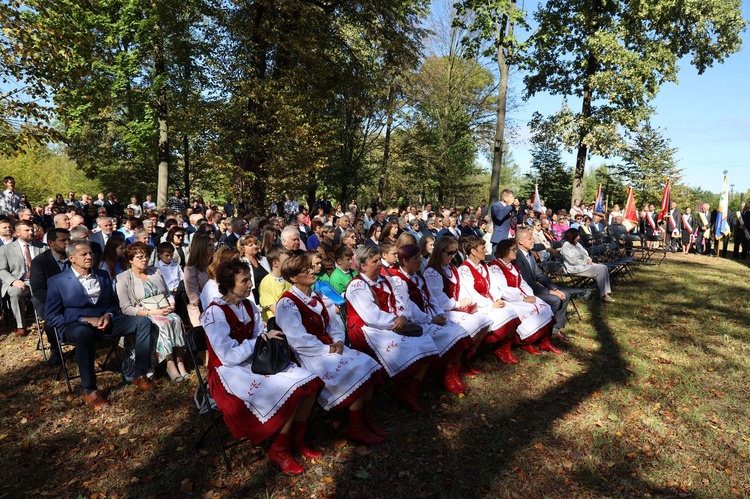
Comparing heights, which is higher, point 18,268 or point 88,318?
point 18,268

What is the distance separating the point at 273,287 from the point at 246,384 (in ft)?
5.59

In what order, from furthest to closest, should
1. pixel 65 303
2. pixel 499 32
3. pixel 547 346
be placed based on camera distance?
pixel 499 32 → pixel 547 346 → pixel 65 303

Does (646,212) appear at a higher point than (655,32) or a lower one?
lower

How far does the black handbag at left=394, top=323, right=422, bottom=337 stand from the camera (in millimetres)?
4465

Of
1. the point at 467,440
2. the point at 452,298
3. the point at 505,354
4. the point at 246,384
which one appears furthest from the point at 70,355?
the point at 505,354

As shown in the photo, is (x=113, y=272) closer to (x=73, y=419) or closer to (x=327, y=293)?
(x=73, y=419)

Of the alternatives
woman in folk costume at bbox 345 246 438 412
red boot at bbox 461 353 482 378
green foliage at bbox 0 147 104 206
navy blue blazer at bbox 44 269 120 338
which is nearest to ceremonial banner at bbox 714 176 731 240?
red boot at bbox 461 353 482 378

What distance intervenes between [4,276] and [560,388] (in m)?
7.22

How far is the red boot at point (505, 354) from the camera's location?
573cm

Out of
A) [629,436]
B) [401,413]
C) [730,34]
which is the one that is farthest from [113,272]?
[730,34]

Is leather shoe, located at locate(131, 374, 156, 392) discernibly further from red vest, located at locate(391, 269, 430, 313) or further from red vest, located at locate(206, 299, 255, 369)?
red vest, located at locate(391, 269, 430, 313)

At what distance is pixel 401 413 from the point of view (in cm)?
445

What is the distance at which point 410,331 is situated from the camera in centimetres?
446

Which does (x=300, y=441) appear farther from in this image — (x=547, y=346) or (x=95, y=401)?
(x=547, y=346)
